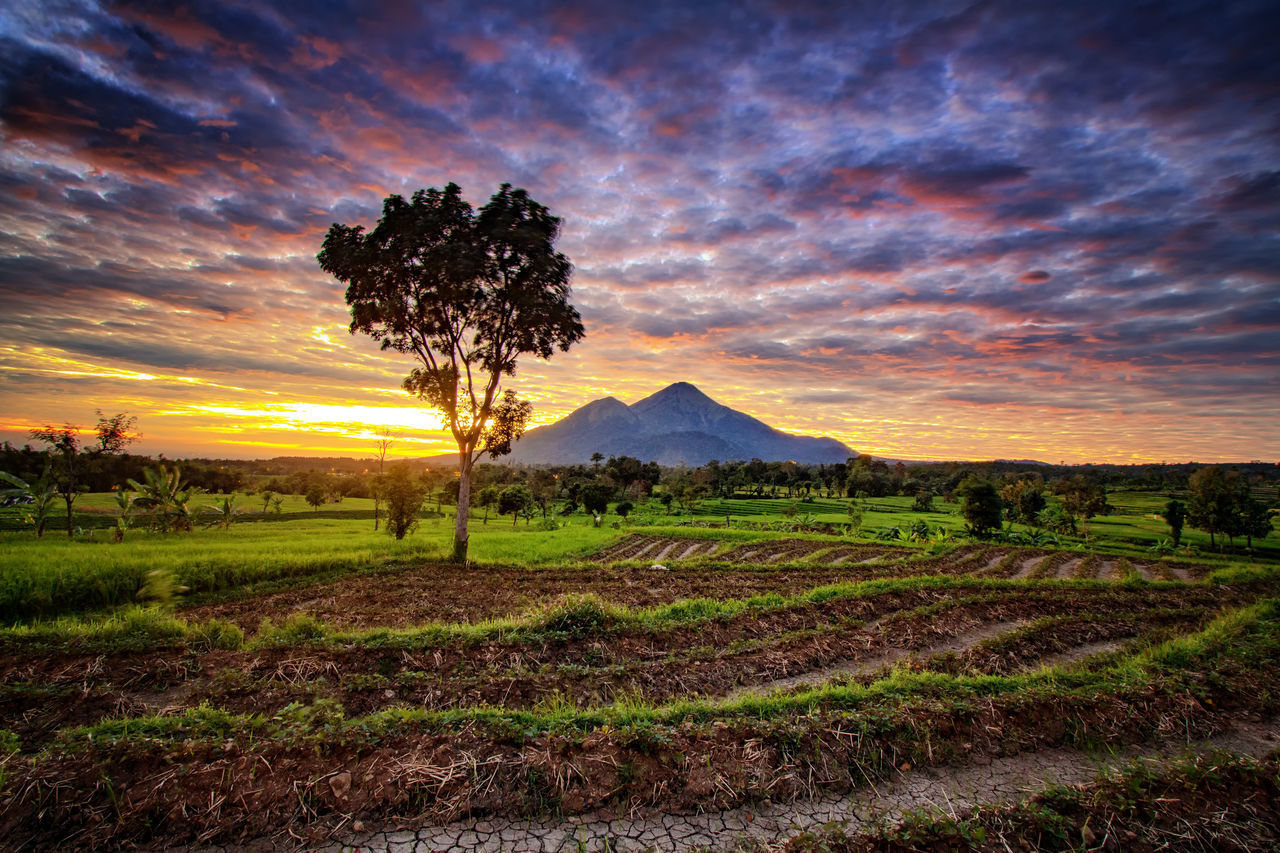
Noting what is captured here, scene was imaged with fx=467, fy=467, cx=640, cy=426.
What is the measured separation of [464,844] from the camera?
14.3ft

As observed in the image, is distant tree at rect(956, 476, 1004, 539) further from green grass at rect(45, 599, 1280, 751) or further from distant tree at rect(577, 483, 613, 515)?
green grass at rect(45, 599, 1280, 751)

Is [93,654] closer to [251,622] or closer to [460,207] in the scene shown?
[251,622]

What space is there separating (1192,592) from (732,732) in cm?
2501

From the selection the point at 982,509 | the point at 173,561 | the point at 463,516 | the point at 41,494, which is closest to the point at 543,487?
the point at 41,494

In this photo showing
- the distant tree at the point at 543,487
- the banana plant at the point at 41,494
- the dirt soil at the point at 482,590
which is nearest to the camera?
the dirt soil at the point at 482,590

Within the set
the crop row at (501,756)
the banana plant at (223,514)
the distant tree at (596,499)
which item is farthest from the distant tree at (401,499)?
the distant tree at (596,499)

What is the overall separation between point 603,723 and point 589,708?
54cm

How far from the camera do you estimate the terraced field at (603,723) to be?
4.53 m

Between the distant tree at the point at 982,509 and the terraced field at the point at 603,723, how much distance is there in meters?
38.0

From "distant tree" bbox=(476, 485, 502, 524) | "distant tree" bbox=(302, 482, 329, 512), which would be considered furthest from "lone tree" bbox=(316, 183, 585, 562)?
"distant tree" bbox=(302, 482, 329, 512)

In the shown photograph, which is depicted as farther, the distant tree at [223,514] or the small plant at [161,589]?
the distant tree at [223,514]

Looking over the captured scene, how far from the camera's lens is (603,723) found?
6148mm

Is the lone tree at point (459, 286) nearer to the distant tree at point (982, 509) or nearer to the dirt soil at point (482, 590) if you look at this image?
the dirt soil at point (482, 590)

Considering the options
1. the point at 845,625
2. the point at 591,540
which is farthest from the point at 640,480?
the point at 845,625
